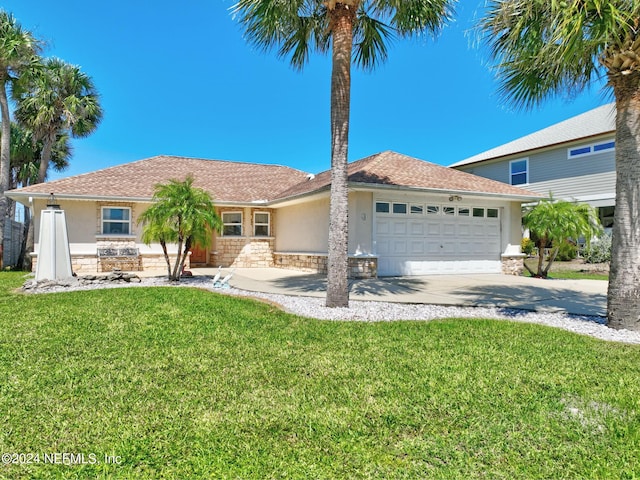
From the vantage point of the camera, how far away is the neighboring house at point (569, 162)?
18.8 m

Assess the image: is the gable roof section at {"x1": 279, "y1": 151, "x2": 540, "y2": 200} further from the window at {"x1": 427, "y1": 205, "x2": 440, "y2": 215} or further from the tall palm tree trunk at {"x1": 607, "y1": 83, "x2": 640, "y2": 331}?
the tall palm tree trunk at {"x1": 607, "y1": 83, "x2": 640, "y2": 331}

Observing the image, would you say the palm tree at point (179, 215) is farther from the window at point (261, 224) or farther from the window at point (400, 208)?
the window at point (261, 224)

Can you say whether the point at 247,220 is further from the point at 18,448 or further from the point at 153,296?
the point at 18,448

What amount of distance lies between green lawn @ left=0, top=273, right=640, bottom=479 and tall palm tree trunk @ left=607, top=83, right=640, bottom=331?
1.14 metres

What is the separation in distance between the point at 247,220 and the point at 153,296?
1017cm

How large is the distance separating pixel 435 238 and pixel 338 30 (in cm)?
895

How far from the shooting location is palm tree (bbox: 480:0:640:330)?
17.3 ft

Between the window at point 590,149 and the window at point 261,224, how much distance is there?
16.5m

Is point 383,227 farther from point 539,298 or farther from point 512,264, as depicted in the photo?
point 512,264

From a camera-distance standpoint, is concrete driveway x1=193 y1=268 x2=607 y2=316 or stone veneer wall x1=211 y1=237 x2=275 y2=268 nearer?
concrete driveway x1=193 y1=268 x2=607 y2=316

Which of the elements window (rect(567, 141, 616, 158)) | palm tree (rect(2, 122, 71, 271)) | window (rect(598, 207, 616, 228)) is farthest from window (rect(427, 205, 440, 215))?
palm tree (rect(2, 122, 71, 271))

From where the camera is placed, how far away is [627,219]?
20.0 ft

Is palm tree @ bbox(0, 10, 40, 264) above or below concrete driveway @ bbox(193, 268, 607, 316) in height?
above

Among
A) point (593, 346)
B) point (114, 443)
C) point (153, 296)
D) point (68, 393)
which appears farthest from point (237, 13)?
point (593, 346)
